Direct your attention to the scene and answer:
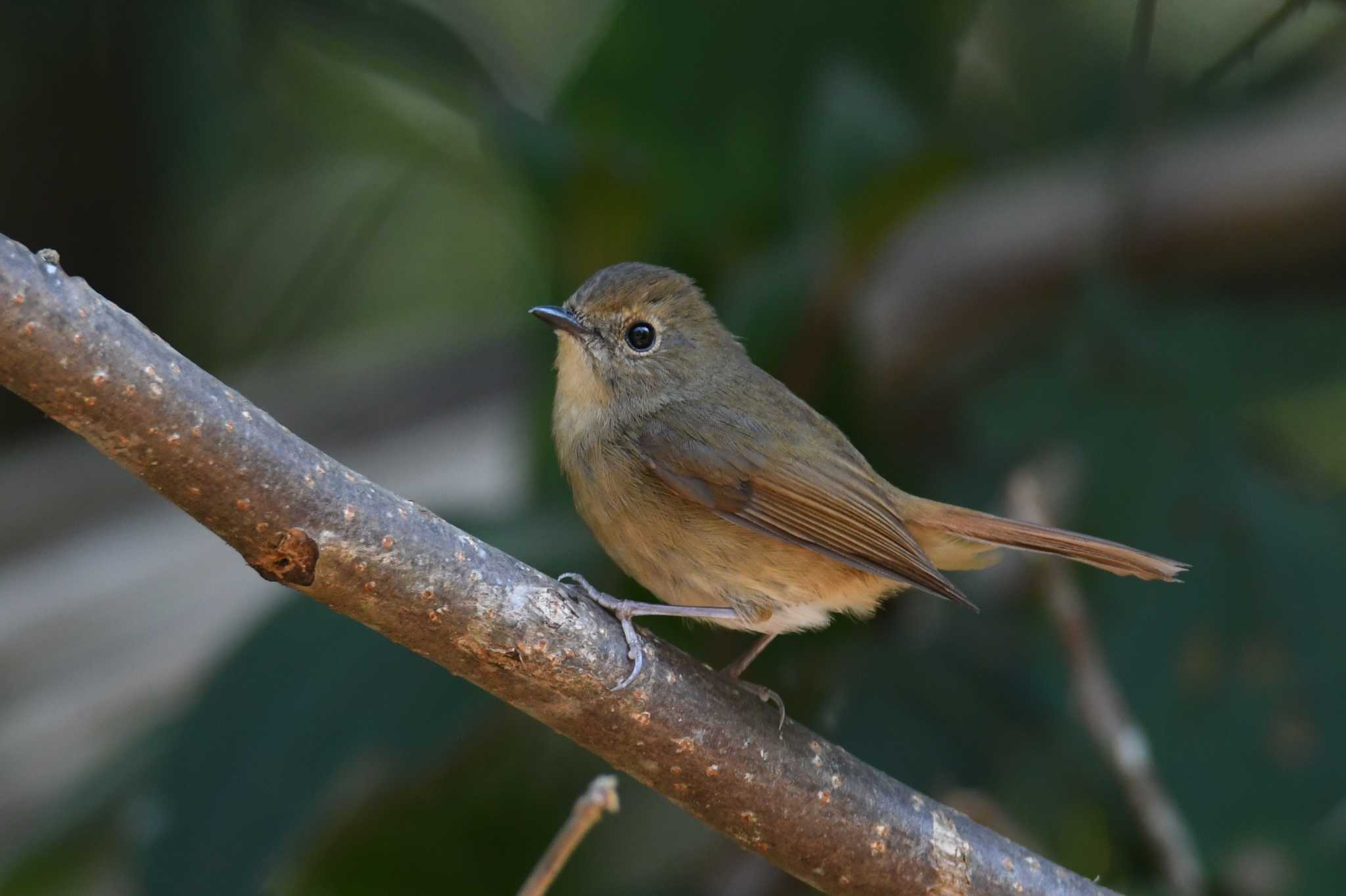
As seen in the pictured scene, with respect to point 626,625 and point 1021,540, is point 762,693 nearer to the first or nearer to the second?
point 626,625

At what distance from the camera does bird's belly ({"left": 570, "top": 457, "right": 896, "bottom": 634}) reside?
2.79 meters

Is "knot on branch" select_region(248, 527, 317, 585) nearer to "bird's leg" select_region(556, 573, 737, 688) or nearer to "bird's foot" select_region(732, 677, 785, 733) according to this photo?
"bird's leg" select_region(556, 573, 737, 688)

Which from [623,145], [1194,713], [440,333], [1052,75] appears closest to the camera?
[1194,713]

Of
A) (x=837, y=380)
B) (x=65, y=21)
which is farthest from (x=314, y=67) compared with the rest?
(x=837, y=380)

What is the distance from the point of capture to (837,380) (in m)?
4.17

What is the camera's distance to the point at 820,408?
418 centimetres

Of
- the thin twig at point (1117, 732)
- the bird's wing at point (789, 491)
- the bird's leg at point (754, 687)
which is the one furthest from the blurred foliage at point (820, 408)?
the bird's leg at point (754, 687)

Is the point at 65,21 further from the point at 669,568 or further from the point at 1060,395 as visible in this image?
the point at 1060,395

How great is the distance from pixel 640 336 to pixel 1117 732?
A: 5.18ft

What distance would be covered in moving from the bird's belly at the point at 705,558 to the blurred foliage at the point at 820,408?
0.97 m

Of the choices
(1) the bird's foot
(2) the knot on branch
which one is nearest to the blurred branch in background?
(1) the bird's foot

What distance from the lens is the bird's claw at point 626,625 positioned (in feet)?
6.88

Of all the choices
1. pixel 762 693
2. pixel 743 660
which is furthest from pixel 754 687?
pixel 743 660

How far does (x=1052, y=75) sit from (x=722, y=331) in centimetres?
264
